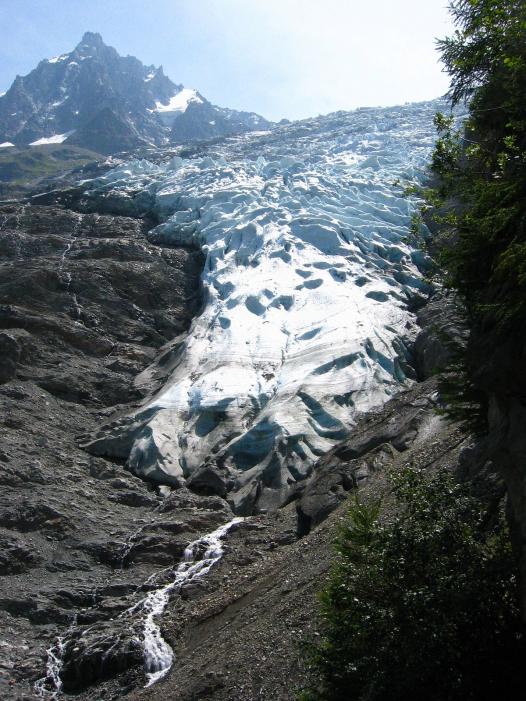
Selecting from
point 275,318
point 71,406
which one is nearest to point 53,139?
point 275,318

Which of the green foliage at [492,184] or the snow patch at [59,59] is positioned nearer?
the green foliage at [492,184]

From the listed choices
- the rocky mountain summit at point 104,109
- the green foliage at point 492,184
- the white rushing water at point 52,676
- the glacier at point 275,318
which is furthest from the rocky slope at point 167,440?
the rocky mountain summit at point 104,109

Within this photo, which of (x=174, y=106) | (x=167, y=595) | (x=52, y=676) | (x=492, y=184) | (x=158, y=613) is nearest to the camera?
(x=492, y=184)

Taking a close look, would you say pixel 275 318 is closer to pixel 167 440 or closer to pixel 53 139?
pixel 167 440

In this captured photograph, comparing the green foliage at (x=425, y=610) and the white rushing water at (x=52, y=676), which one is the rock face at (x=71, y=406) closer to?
the white rushing water at (x=52, y=676)

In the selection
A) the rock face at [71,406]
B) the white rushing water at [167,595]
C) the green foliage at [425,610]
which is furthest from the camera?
the rock face at [71,406]

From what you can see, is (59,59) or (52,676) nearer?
(52,676)

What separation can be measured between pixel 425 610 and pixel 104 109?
159032 millimetres

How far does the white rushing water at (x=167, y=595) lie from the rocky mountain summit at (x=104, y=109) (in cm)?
12973

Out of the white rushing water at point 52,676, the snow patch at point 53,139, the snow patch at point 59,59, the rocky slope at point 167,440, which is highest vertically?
the snow patch at point 59,59

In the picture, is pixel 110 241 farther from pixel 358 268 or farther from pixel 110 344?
pixel 358 268

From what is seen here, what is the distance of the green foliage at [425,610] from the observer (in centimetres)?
743

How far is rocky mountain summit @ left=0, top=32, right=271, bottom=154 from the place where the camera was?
14788 cm

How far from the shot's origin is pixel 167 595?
17297 millimetres
